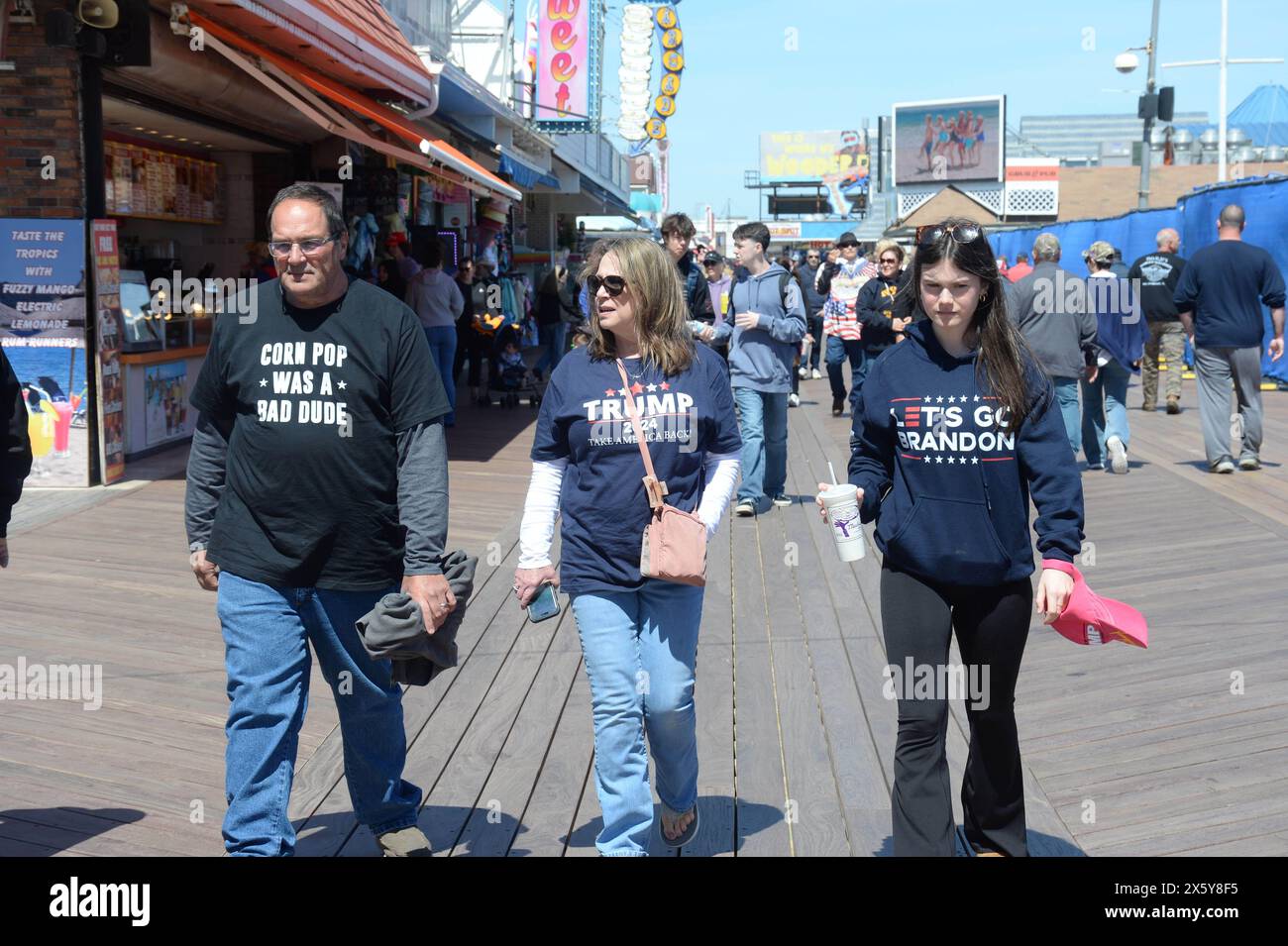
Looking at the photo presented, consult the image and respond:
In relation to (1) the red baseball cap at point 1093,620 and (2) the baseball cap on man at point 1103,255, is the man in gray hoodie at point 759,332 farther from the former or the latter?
(1) the red baseball cap at point 1093,620

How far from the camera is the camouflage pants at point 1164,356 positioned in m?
15.0

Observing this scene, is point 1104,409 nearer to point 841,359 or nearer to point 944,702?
point 841,359

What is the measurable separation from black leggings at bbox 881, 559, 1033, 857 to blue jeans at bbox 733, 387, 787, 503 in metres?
5.57

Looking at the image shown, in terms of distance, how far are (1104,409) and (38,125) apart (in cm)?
829

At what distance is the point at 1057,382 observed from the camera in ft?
33.9

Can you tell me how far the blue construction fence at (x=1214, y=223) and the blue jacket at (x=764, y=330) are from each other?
234 inches

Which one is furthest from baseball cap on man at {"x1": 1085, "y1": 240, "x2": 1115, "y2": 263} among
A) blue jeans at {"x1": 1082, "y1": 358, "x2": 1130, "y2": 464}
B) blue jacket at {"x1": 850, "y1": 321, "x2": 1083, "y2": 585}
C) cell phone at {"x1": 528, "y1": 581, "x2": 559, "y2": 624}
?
cell phone at {"x1": 528, "y1": 581, "x2": 559, "y2": 624}

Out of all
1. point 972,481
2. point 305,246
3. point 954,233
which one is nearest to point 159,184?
point 305,246

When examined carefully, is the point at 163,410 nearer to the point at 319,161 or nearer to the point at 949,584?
the point at 319,161

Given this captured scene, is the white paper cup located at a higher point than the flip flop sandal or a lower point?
higher

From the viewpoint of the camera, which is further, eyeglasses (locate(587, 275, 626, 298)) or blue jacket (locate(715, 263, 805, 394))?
blue jacket (locate(715, 263, 805, 394))

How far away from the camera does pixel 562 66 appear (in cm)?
2272

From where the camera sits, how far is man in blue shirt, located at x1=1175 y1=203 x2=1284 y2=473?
10.3 m

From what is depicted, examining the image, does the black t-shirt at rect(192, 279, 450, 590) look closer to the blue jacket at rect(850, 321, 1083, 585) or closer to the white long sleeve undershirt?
the white long sleeve undershirt
